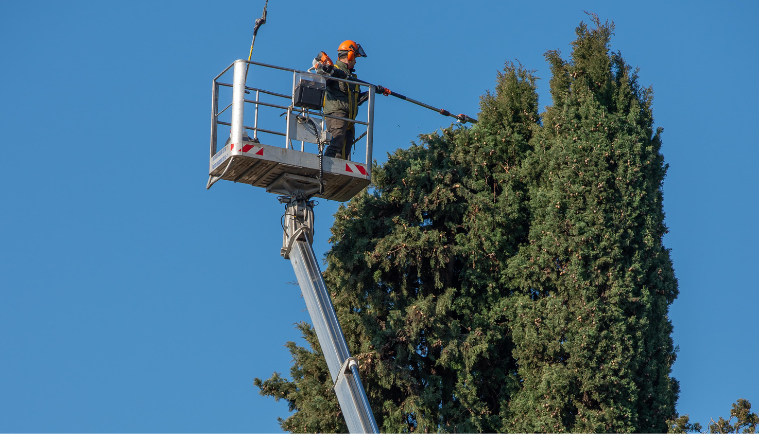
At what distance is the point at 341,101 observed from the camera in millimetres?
18547

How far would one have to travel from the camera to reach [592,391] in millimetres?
17547

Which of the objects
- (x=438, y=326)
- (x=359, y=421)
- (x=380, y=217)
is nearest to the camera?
(x=359, y=421)

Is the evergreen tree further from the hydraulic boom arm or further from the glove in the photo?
the glove

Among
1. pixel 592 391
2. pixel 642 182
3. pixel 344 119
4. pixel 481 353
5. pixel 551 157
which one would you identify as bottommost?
pixel 592 391

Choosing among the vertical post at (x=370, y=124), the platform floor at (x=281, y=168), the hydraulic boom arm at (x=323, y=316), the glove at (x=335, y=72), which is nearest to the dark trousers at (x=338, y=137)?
the vertical post at (x=370, y=124)

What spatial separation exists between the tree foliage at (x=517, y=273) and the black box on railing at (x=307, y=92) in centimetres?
286

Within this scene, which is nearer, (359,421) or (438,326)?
(359,421)

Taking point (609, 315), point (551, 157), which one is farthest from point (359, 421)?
point (551, 157)

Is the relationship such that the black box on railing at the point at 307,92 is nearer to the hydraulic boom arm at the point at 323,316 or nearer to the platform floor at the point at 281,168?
the platform floor at the point at 281,168

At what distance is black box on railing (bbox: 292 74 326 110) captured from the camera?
1778 centimetres

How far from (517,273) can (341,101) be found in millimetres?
4328

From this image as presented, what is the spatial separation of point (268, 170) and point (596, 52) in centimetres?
636

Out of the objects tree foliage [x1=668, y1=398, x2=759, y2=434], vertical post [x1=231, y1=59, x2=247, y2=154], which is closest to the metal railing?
vertical post [x1=231, y1=59, x2=247, y2=154]

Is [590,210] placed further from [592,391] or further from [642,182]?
[592,391]
